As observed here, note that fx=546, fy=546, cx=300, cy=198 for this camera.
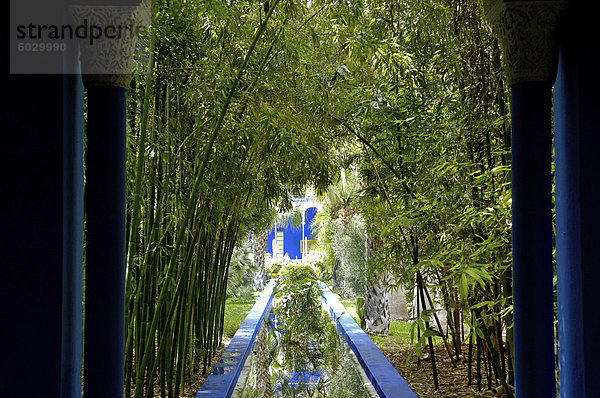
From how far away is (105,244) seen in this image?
8.10 feet

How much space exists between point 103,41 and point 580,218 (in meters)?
2.30

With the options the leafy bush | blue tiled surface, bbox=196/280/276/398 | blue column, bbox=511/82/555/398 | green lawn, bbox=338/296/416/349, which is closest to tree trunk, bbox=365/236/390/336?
green lawn, bbox=338/296/416/349

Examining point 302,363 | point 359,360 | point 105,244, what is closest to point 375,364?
point 359,360

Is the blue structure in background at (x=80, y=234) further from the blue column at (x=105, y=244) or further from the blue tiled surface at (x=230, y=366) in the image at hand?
the blue tiled surface at (x=230, y=366)

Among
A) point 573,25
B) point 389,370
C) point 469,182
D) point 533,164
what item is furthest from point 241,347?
point 573,25

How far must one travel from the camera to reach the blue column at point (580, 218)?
7.67 ft

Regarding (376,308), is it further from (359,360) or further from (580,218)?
(580,218)

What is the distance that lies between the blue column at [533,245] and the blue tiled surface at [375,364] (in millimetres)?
2147

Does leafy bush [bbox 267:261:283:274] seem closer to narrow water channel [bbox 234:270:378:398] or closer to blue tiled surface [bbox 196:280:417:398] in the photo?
narrow water channel [bbox 234:270:378:398]

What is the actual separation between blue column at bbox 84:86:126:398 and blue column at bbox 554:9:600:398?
2.02 m

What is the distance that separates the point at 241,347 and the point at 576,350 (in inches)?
190

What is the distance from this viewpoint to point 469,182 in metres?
4.00

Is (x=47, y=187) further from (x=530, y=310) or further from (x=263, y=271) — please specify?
(x=263, y=271)

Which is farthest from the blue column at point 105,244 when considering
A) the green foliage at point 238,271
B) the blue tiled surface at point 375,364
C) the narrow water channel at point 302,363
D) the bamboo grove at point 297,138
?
the green foliage at point 238,271
